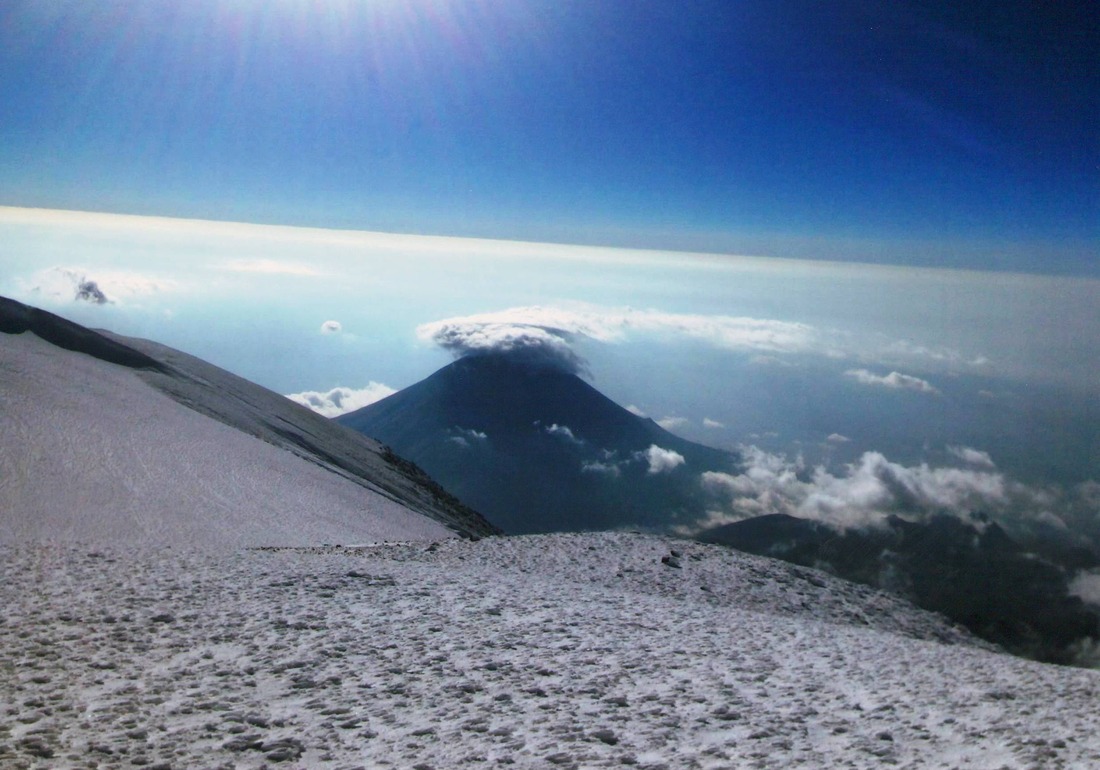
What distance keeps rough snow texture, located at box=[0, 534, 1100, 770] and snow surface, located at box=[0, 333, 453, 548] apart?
4.48 m

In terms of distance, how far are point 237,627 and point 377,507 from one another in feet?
66.5

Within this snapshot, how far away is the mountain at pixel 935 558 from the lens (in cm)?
9619

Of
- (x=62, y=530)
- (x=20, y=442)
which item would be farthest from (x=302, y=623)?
(x=20, y=442)

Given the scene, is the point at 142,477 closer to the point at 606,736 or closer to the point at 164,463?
the point at 164,463

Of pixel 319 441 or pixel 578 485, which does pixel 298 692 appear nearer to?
pixel 319 441

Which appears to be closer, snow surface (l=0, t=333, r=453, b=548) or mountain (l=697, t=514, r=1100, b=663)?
snow surface (l=0, t=333, r=453, b=548)

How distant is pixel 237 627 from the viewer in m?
8.64

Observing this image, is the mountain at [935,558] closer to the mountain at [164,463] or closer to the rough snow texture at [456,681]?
the mountain at [164,463]

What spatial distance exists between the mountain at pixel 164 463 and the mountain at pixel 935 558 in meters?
80.1

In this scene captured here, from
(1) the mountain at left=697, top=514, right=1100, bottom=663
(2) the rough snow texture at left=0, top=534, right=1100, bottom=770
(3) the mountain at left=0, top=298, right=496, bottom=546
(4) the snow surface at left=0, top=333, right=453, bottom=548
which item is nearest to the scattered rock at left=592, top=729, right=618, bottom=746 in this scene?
(2) the rough snow texture at left=0, top=534, right=1100, bottom=770

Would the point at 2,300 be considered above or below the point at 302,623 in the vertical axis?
above

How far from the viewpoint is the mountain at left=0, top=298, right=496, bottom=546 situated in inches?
669

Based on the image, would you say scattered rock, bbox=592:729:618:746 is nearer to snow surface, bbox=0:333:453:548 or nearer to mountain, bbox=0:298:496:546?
snow surface, bbox=0:333:453:548

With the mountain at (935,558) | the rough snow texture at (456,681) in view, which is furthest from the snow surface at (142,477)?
the mountain at (935,558)
